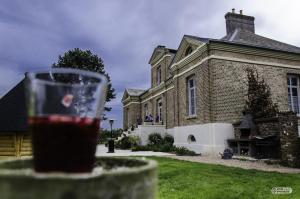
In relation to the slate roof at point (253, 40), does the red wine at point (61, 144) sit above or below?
below

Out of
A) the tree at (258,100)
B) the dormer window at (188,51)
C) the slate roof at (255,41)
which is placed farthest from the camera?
the dormer window at (188,51)

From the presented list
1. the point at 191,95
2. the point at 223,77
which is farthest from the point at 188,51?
the point at 223,77

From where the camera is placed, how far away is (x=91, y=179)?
1.08 meters

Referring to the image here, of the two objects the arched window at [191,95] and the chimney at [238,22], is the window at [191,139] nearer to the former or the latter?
the arched window at [191,95]

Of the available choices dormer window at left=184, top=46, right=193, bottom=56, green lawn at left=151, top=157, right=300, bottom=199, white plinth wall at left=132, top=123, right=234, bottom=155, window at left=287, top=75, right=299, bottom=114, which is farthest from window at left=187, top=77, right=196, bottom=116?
green lawn at left=151, top=157, right=300, bottom=199

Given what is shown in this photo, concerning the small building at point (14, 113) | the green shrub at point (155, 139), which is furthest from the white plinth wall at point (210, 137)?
the small building at point (14, 113)

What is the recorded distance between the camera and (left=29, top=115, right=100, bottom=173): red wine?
1.14 meters

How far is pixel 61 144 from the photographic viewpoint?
3.76 feet

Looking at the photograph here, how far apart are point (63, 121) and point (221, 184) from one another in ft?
18.3

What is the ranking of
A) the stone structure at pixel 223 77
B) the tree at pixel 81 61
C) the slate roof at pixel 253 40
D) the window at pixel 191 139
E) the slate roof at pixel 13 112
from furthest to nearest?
the tree at pixel 81 61, the window at pixel 191 139, the slate roof at pixel 253 40, the stone structure at pixel 223 77, the slate roof at pixel 13 112

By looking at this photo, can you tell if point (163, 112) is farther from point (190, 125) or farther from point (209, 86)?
point (209, 86)

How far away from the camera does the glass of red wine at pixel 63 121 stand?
115 centimetres

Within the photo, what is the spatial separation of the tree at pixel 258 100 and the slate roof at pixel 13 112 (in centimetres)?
1110

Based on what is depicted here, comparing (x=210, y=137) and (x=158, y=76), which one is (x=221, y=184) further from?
(x=158, y=76)
